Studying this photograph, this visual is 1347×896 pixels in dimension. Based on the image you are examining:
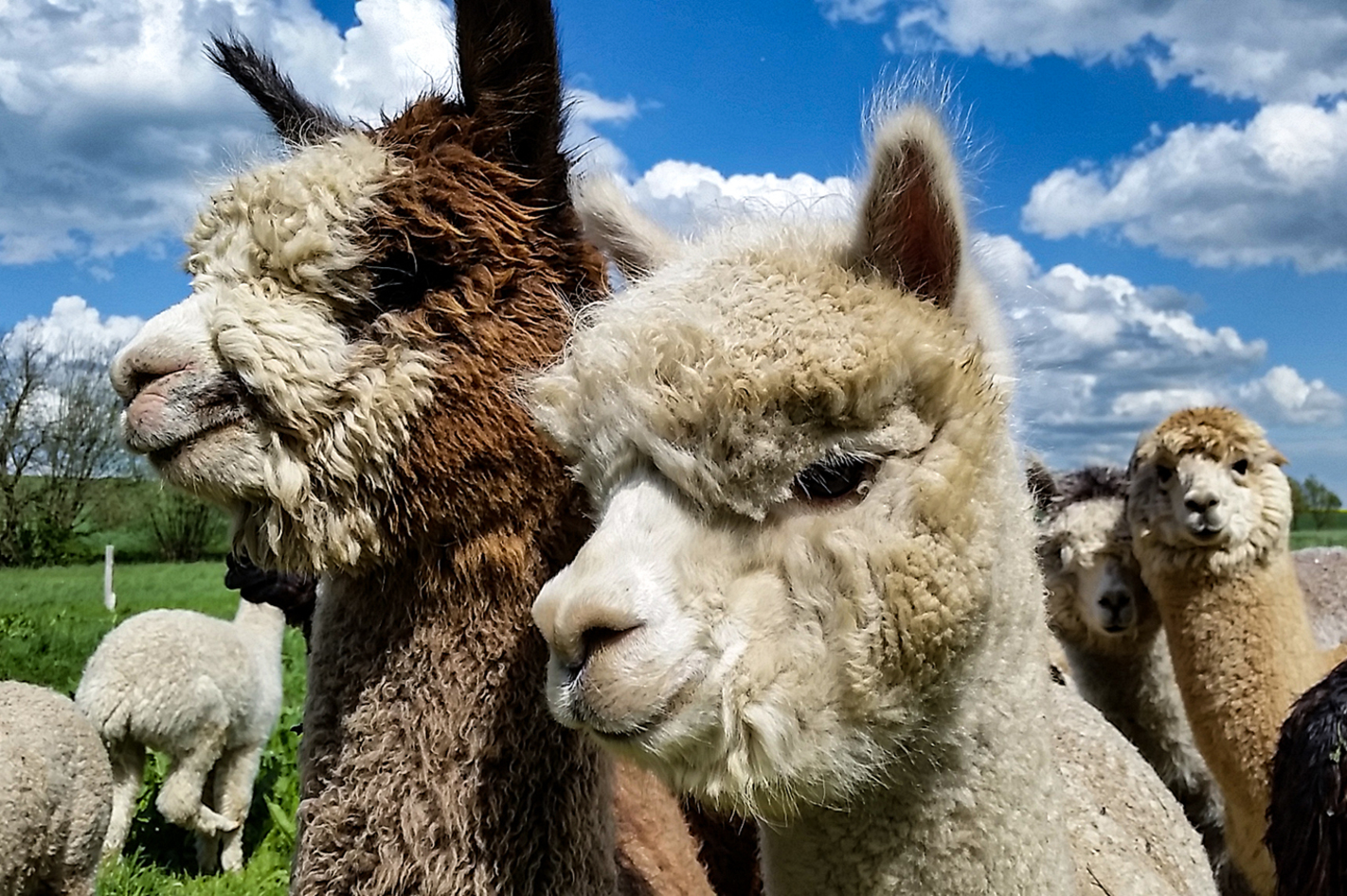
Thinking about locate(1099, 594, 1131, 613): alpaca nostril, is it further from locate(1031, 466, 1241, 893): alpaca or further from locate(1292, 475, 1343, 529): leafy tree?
locate(1292, 475, 1343, 529): leafy tree

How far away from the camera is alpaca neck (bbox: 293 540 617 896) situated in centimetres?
219

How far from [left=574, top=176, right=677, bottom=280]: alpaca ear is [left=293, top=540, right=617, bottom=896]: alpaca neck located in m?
0.71

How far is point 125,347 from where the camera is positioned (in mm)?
2150

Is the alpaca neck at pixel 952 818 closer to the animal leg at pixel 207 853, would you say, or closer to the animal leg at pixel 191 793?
the animal leg at pixel 191 793

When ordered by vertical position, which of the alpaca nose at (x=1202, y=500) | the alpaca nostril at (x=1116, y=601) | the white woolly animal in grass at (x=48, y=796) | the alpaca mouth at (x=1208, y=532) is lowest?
the white woolly animal in grass at (x=48, y=796)

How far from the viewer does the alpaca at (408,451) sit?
7.03ft

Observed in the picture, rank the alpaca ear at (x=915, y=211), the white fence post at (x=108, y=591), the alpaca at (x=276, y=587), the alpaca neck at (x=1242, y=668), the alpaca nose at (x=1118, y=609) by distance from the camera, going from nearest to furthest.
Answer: the alpaca ear at (x=915, y=211)
the alpaca at (x=276, y=587)
the alpaca neck at (x=1242, y=668)
the alpaca nose at (x=1118, y=609)
the white fence post at (x=108, y=591)

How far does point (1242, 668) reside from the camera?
5246 millimetres

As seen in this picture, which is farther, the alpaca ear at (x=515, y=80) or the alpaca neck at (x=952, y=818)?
the alpaca ear at (x=515, y=80)

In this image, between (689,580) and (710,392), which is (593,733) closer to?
(689,580)

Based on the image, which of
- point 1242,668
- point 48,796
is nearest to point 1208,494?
point 1242,668

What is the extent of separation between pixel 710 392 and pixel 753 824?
1.78 meters

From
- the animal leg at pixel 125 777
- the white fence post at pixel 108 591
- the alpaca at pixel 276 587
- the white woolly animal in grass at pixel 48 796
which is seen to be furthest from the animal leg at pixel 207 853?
the white fence post at pixel 108 591

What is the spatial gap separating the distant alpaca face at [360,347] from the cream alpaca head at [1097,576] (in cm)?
469
